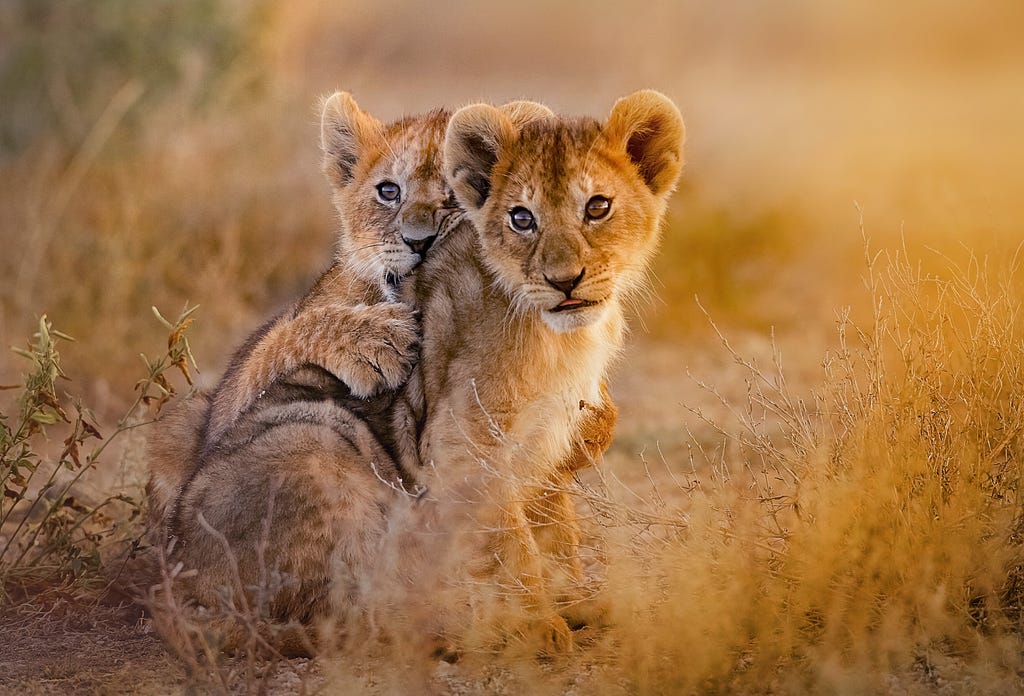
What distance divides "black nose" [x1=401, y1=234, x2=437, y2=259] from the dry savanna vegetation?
1026 millimetres

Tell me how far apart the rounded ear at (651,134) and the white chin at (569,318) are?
71cm

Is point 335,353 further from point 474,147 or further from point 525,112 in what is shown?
point 525,112

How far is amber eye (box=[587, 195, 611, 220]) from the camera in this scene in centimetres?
496

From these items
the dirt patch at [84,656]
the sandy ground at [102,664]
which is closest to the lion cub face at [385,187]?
the sandy ground at [102,664]

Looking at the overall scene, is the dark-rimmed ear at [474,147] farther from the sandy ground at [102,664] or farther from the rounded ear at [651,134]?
the sandy ground at [102,664]

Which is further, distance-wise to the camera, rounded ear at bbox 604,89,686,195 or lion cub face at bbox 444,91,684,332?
rounded ear at bbox 604,89,686,195

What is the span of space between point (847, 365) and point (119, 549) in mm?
3555

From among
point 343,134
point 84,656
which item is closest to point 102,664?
point 84,656

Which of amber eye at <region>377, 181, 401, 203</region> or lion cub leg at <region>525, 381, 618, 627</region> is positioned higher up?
amber eye at <region>377, 181, 401, 203</region>

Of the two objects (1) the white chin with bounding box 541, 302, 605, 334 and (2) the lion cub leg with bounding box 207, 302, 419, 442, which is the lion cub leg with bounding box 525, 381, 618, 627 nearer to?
(1) the white chin with bounding box 541, 302, 605, 334

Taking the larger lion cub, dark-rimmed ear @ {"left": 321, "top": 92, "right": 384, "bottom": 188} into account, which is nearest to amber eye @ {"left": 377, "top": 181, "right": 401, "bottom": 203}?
dark-rimmed ear @ {"left": 321, "top": 92, "right": 384, "bottom": 188}

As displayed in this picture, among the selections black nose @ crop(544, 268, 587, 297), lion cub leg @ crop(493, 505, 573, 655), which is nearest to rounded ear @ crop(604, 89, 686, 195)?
black nose @ crop(544, 268, 587, 297)

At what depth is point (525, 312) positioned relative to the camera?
16.3 ft

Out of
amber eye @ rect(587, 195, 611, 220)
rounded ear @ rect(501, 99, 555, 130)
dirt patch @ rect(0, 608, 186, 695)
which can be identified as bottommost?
dirt patch @ rect(0, 608, 186, 695)
